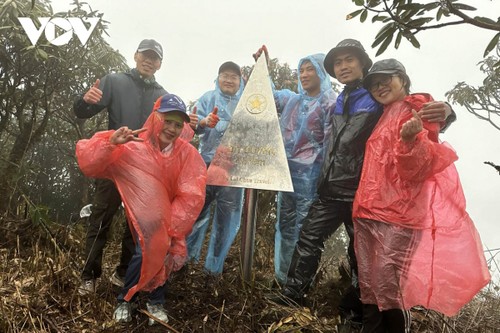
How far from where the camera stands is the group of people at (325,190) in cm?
200

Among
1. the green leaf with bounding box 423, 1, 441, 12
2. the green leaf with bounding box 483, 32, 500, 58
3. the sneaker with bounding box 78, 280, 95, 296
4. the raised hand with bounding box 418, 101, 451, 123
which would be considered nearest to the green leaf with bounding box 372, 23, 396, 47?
the green leaf with bounding box 423, 1, 441, 12

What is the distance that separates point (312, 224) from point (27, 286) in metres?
1.89

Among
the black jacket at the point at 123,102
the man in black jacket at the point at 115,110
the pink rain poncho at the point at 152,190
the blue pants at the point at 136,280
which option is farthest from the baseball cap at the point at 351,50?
the blue pants at the point at 136,280

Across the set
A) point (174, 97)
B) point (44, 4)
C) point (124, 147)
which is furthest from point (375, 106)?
point (44, 4)

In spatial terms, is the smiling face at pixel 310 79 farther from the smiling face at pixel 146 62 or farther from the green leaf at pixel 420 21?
the green leaf at pixel 420 21

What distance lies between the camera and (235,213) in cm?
325

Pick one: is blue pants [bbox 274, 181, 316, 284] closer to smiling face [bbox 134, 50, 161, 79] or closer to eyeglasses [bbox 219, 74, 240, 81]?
eyeglasses [bbox 219, 74, 240, 81]

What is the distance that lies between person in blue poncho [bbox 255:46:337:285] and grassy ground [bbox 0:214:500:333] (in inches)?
14.9

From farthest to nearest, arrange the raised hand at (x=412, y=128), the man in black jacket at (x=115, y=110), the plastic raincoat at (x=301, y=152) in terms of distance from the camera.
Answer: the plastic raincoat at (x=301, y=152) → the man in black jacket at (x=115, y=110) → the raised hand at (x=412, y=128)

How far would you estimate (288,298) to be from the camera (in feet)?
8.25

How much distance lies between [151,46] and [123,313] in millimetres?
2015

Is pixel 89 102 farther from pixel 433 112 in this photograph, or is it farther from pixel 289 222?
pixel 433 112

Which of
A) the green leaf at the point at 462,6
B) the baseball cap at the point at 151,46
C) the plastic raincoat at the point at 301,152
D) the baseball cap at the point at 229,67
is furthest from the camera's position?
the baseball cap at the point at 229,67

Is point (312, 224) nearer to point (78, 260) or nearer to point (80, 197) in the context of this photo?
point (78, 260)
